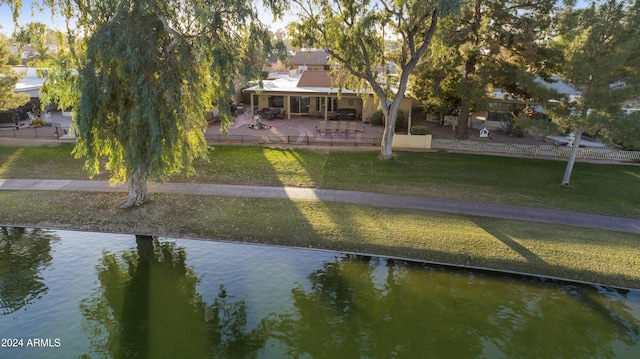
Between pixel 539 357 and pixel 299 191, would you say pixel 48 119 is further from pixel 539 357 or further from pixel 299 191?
pixel 539 357

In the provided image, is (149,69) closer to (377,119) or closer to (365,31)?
(365,31)

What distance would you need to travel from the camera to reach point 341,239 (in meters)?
15.2

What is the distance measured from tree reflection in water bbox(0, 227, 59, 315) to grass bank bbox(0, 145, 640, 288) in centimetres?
80

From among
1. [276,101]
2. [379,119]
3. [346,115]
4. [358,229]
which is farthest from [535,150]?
[276,101]

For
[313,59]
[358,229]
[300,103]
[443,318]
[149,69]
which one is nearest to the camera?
[443,318]

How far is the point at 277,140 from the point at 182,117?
11039 mm

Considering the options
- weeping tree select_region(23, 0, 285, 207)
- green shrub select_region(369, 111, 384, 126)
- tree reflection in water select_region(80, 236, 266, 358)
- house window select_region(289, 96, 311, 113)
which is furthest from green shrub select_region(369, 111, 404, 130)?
tree reflection in water select_region(80, 236, 266, 358)

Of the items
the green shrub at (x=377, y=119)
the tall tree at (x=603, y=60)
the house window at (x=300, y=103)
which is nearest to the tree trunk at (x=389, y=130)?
the green shrub at (x=377, y=119)

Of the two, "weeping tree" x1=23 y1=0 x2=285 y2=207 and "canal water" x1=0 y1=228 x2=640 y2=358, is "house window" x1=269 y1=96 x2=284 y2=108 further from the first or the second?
"canal water" x1=0 y1=228 x2=640 y2=358

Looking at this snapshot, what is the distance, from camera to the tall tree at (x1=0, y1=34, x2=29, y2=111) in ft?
81.8

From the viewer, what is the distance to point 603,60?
17.1 meters

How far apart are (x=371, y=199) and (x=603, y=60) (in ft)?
36.7

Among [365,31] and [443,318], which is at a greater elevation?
[365,31]

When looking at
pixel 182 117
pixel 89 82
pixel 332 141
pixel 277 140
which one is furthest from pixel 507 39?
pixel 89 82
